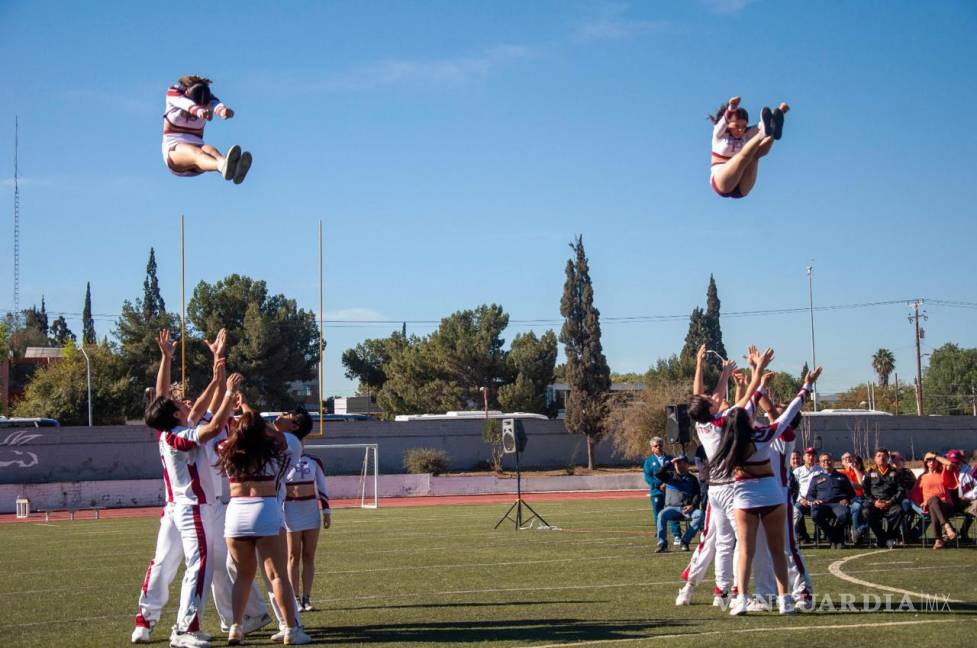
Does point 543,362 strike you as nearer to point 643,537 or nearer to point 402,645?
point 643,537

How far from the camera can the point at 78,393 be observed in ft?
216

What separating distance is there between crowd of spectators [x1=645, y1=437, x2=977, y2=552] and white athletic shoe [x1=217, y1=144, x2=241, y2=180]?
10.5 metres

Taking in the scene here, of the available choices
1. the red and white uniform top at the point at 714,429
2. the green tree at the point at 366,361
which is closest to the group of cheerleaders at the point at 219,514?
the red and white uniform top at the point at 714,429

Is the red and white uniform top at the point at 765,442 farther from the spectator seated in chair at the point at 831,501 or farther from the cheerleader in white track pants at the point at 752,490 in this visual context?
the spectator seated in chair at the point at 831,501

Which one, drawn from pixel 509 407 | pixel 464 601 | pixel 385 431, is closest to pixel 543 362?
pixel 509 407

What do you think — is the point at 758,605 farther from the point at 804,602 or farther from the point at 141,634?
the point at 141,634

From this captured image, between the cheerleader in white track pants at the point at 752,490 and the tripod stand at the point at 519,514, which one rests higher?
the cheerleader in white track pants at the point at 752,490

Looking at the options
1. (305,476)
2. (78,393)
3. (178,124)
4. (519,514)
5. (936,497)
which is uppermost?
(178,124)

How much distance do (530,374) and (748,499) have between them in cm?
6698

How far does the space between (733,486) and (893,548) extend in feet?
27.5

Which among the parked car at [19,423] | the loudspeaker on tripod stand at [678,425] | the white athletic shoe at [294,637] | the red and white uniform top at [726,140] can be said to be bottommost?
the white athletic shoe at [294,637]

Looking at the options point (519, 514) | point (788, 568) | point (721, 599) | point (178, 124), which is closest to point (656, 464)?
point (519, 514)

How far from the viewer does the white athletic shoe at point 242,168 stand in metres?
8.23

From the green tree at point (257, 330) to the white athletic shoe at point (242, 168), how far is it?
2283 inches
